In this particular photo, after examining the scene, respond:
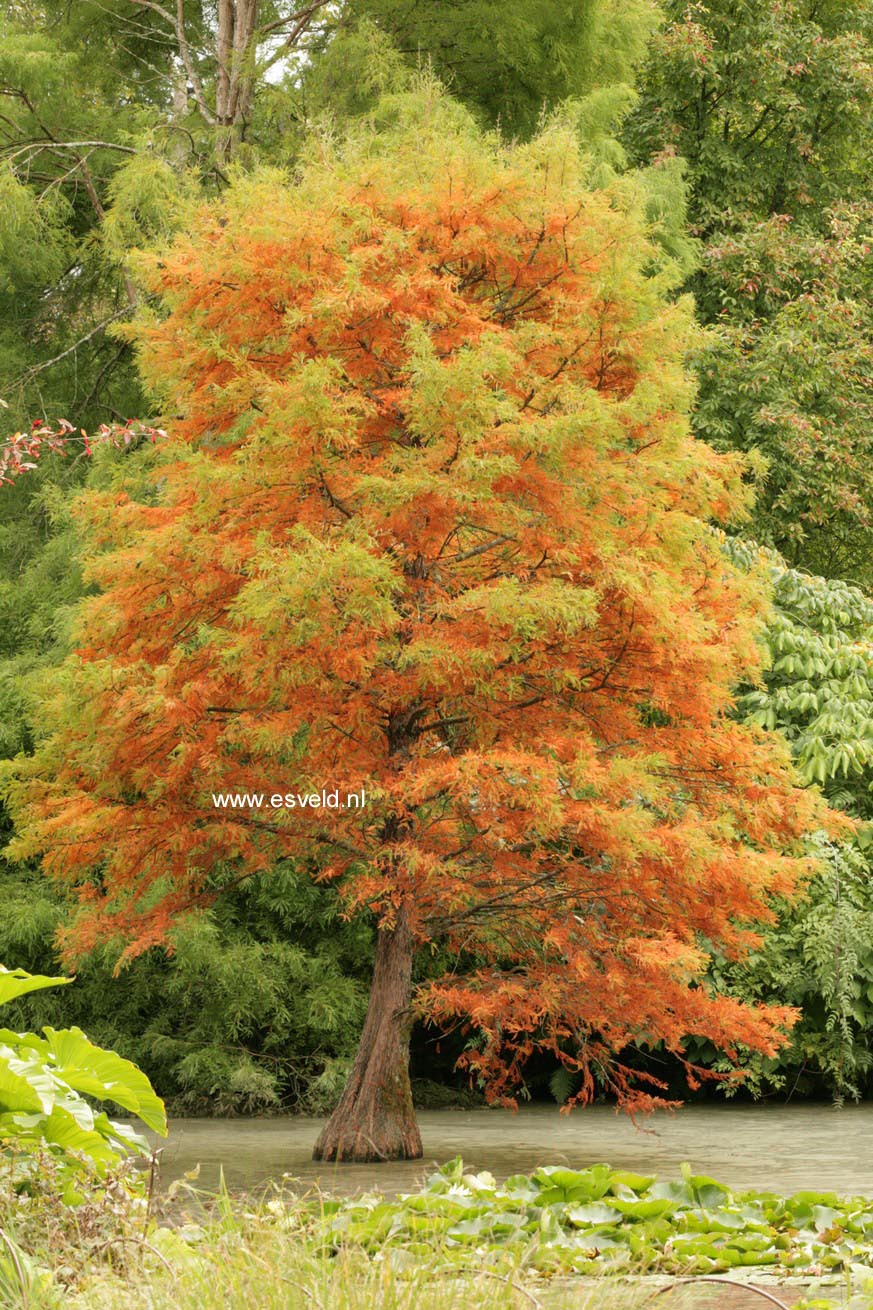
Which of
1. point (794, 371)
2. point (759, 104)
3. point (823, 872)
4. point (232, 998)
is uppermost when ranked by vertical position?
point (759, 104)

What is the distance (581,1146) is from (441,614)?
4.01 m

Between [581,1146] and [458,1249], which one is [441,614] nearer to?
[458,1249]

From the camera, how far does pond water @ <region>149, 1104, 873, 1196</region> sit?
7.89 meters

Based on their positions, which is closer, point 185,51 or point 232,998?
point 232,998

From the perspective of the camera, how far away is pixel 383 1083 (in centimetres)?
877

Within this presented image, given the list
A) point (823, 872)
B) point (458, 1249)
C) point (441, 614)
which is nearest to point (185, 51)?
point (441, 614)

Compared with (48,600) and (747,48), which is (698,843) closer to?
(48,600)

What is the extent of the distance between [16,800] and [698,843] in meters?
4.56

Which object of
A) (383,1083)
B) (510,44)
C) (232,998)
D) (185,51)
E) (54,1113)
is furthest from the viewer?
(185,51)

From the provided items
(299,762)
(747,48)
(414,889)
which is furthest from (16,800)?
(747,48)

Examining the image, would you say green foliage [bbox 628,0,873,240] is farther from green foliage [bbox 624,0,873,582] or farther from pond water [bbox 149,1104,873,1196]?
pond water [bbox 149,1104,873,1196]

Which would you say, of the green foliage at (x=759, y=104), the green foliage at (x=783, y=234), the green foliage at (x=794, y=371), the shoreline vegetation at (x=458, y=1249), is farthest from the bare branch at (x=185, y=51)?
the shoreline vegetation at (x=458, y=1249)

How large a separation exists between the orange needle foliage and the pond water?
0.57 m

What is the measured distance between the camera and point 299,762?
8.78 m
